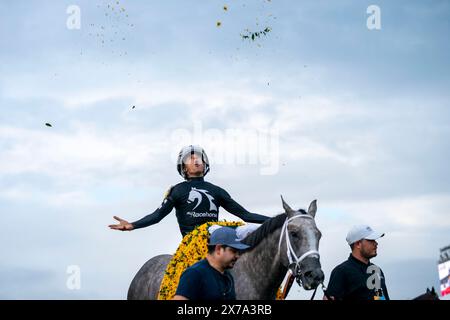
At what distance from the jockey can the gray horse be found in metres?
1.55

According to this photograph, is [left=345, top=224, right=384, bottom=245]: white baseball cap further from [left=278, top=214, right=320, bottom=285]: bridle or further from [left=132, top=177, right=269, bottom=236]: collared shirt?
[left=132, top=177, right=269, bottom=236]: collared shirt

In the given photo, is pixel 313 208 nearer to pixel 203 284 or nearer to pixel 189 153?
pixel 189 153

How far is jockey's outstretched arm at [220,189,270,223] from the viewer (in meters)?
14.7

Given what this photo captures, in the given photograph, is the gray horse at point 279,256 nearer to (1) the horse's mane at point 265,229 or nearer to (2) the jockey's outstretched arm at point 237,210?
(1) the horse's mane at point 265,229

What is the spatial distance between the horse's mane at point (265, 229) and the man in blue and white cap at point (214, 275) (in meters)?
3.46

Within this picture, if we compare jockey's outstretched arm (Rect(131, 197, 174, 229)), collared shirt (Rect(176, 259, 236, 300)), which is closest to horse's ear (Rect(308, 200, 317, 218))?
jockey's outstretched arm (Rect(131, 197, 174, 229))

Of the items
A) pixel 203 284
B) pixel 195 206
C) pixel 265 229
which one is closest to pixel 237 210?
pixel 195 206

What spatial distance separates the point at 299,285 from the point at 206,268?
143 inches

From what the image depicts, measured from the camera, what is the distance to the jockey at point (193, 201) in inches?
566

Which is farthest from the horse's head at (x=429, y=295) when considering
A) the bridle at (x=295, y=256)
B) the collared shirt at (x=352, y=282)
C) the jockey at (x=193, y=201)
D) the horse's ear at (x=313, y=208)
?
the jockey at (x=193, y=201)

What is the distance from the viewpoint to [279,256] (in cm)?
1252
